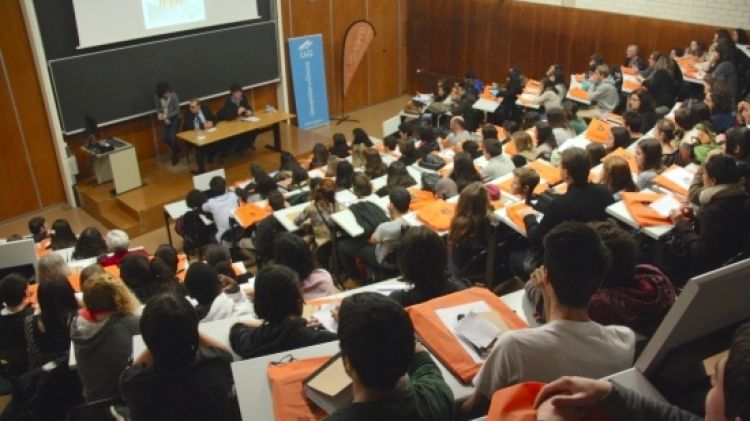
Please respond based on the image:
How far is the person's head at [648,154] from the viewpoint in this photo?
5050mm

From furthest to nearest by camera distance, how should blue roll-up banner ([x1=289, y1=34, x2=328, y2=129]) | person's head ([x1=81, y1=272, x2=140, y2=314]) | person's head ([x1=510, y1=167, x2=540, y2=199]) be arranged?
1. blue roll-up banner ([x1=289, y1=34, x2=328, y2=129])
2. person's head ([x1=510, y1=167, x2=540, y2=199])
3. person's head ([x1=81, y1=272, x2=140, y2=314])

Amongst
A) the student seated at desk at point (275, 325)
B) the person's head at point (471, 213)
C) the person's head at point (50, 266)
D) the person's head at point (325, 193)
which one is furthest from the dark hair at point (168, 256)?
the student seated at desk at point (275, 325)

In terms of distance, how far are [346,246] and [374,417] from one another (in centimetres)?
388

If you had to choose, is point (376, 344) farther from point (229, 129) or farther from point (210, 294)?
point (229, 129)

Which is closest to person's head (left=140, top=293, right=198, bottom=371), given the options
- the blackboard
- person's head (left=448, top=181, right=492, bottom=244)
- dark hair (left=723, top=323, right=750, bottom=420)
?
dark hair (left=723, top=323, right=750, bottom=420)

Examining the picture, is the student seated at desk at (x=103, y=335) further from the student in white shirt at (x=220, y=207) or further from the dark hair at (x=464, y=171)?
the dark hair at (x=464, y=171)

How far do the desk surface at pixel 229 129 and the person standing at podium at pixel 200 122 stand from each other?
4.6 inches

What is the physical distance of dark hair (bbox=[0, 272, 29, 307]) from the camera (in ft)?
12.6

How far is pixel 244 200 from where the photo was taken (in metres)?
6.79

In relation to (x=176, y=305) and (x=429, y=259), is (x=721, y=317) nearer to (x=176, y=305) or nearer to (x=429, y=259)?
(x=429, y=259)

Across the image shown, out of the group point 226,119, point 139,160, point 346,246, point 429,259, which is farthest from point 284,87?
point 429,259

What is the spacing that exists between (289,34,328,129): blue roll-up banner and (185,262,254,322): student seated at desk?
7172 mm

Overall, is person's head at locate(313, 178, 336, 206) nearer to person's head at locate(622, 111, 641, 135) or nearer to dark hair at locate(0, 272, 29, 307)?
dark hair at locate(0, 272, 29, 307)

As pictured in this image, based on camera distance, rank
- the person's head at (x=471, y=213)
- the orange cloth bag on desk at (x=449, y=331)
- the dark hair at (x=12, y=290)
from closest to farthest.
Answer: the orange cloth bag on desk at (x=449, y=331) → the dark hair at (x=12, y=290) → the person's head at (x=471, y=213)
